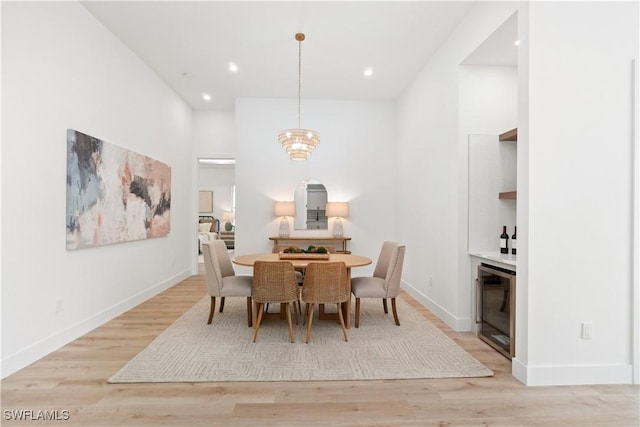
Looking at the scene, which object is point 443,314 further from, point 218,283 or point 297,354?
point 218,283

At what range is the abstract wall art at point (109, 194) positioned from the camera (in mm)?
3250

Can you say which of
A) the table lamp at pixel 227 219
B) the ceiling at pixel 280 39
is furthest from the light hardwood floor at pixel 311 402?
the table lamp at pixel 227 219

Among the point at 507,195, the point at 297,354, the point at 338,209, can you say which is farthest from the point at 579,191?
the point at 338,209

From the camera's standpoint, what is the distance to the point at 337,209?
5977 millimetres

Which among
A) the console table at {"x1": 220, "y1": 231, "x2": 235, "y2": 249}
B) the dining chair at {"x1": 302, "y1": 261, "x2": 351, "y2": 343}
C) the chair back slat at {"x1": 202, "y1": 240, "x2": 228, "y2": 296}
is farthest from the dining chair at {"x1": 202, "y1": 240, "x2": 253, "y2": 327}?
the console table at {"x1": 220, "y1": 231, "x2": 235, "y2": 249}

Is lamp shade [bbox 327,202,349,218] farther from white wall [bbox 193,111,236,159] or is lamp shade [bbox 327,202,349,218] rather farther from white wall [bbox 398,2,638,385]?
white wall [bbox 398,2,638,385]

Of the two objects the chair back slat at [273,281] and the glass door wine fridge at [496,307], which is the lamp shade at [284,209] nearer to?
the chair back slat at [273,281]

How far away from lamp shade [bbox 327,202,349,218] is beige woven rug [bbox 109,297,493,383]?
95.2 inches

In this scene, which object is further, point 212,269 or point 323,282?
point 212,269

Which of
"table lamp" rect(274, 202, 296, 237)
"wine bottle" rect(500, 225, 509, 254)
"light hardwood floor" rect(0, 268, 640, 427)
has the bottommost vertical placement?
"light hardwood floor" rect(0, 268, 640, 427)

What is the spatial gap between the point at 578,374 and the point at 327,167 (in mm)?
4502

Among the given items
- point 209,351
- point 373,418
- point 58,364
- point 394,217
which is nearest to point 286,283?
point 209,351

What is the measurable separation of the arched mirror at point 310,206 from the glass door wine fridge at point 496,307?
321cm

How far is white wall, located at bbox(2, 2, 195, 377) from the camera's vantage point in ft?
8.45
